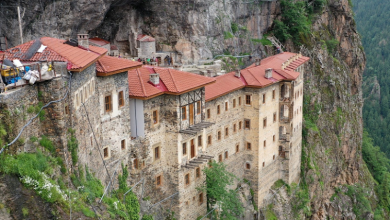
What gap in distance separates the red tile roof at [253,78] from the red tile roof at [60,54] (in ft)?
45.6

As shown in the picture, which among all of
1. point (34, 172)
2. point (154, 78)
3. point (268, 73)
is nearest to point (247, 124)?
point (268, 73)

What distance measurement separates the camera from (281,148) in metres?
51.2

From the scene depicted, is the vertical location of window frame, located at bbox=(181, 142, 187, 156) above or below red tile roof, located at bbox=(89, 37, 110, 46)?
below

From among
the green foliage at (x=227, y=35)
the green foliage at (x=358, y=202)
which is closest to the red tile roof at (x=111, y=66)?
the green foliage at (x=227, y=35)

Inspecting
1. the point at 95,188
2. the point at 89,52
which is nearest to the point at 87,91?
the point at 89,52

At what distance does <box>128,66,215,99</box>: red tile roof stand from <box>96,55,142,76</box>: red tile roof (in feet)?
7.18

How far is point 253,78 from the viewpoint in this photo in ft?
149

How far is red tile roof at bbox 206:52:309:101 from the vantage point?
41431 millimetres

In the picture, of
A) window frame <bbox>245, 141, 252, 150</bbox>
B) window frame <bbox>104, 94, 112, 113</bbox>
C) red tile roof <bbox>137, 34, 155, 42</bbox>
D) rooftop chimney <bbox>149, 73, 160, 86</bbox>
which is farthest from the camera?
red tile roof <bbox>137, 34, 155, 42</bbox>

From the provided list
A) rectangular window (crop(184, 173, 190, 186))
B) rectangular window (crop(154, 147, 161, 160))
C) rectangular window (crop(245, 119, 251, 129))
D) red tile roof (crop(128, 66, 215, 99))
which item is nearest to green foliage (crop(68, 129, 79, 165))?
red tile roof (crop(128, 66, 215, 99))

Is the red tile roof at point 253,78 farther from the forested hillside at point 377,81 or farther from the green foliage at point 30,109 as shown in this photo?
the forested hillside at point 377,81

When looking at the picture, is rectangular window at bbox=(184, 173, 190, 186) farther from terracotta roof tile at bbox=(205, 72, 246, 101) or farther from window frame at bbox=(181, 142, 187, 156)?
terracotta roof tile at bbox=(205, 72, 246, 101)

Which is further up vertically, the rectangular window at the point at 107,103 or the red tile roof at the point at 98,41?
the red tile roof at the point at 98,41

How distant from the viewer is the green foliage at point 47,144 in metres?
23.5
